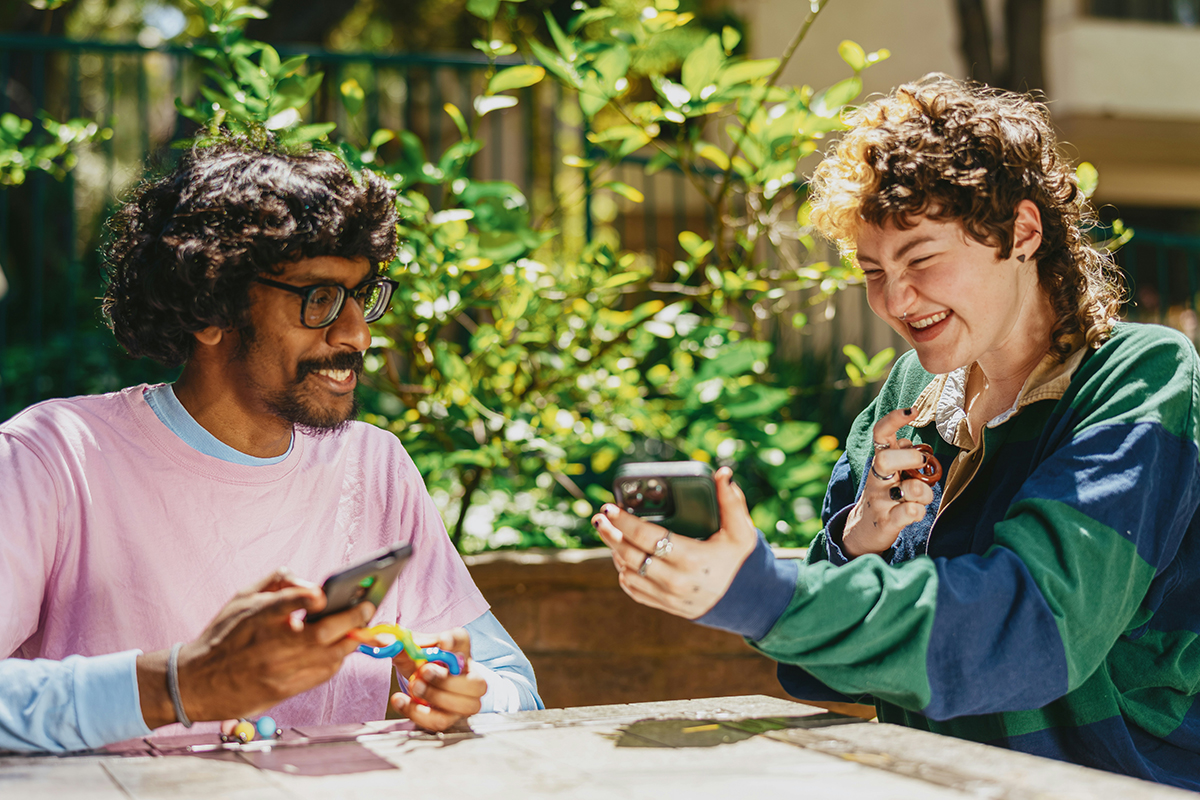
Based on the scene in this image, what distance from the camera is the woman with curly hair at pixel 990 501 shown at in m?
1.53

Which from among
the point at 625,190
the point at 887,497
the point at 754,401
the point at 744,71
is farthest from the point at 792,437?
the point at 887,497

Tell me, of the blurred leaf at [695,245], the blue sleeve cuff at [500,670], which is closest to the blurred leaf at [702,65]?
the blurred leaf at [695,245]

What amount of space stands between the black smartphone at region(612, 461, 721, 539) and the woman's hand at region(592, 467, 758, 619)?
2 centimetres

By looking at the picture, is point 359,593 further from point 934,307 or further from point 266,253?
point 934,307

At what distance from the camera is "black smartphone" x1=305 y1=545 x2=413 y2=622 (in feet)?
4.66

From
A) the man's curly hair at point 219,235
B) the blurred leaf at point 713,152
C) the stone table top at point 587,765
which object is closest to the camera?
the stone table top at point 587,765

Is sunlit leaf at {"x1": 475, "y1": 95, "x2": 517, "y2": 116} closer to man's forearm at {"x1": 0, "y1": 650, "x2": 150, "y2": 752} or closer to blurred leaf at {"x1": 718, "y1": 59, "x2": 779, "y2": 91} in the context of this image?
blurred leaf at {"x1": 718, "y1": 59, "x2": 779, "y2": 91}

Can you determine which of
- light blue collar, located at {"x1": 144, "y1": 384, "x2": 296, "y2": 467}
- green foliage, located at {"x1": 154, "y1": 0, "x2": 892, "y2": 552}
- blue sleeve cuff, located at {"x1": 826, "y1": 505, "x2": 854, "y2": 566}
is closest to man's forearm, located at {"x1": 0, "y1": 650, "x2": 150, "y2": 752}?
light blue collar, located at {"x1": 144, "y1": 384, "x2": 296, "y2": 467}

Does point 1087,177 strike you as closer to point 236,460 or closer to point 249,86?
point 249,86

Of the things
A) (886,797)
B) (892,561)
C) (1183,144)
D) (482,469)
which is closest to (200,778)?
(886,797)

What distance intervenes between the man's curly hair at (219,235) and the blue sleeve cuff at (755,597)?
1087 millimetres

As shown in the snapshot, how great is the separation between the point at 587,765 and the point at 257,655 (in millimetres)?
448

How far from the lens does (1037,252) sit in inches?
79.9

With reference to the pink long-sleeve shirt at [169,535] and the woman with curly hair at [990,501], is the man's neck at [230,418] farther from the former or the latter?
the woman with curly hair at [990,501]
